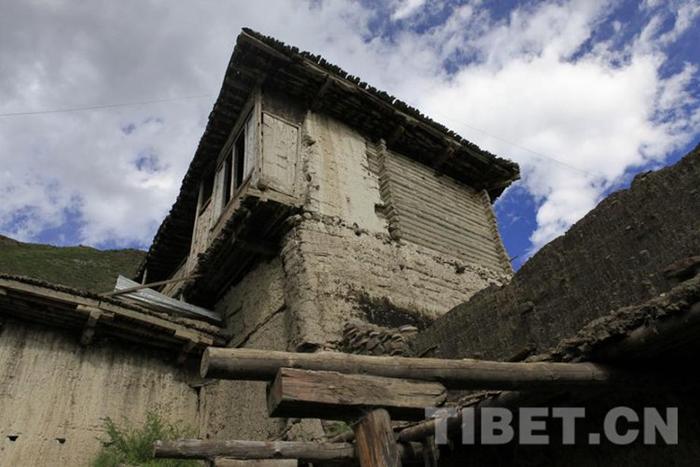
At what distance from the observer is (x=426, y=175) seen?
10016 mm

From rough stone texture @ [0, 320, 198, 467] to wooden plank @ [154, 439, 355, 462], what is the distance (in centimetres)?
339

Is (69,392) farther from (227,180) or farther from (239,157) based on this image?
(239,157)

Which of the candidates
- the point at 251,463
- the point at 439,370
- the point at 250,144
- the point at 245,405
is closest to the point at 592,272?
the point at 439,370

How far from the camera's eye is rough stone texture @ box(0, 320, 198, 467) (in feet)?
20.4

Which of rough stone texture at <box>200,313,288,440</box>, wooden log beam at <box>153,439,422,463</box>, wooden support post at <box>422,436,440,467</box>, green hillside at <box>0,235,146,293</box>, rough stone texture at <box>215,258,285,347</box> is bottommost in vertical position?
wooden support post at <box>422,436,440,467</box>

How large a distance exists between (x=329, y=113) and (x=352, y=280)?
3.52 metres

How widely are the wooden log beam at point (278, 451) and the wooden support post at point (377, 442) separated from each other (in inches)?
45.9

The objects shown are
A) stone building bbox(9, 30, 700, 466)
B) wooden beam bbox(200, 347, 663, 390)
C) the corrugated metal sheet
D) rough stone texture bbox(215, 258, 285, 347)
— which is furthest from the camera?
the corrugated metal sheet

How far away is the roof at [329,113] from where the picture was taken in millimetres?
8516

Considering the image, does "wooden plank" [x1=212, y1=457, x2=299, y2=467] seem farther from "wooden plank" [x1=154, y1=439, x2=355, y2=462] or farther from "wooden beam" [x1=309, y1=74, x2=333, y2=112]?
"wooden beam" [x1=309, y1=74, x2=333, y2=112]

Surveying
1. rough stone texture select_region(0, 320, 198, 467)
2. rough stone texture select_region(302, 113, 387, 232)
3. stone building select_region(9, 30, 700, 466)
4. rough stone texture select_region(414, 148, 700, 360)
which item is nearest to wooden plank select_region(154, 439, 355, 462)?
stone building select_region(9, 30, 700, 466)

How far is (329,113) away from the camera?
9.25 meters

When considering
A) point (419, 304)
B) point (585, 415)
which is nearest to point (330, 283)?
point (419, 304)

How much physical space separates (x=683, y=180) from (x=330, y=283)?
13.5 ft
